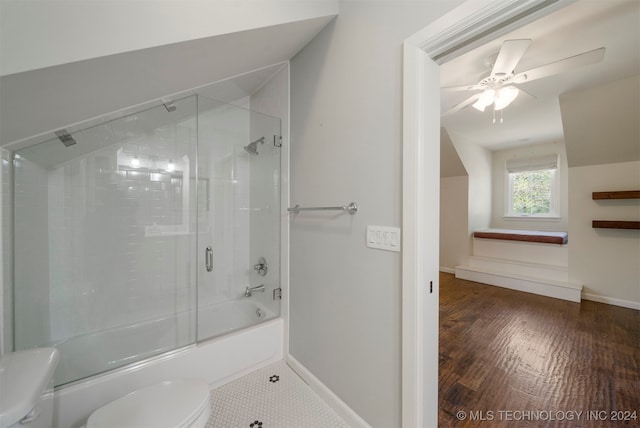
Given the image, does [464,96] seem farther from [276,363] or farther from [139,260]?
[139,260]

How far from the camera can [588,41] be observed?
187 centimetres

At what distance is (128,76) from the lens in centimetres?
121

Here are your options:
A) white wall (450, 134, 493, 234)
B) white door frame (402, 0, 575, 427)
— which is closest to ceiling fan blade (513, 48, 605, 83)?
white door frame (402, 0, 575, 427)

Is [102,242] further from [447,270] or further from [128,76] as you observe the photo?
[447,270]

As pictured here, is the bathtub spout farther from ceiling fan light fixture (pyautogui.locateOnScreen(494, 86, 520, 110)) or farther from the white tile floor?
ceiling fan light fixture (pyautogui.locateOnScreen(494, 86, 520, 110))

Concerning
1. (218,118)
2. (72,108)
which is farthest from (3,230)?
(218,118)

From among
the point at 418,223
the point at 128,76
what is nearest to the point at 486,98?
the point at 418,223

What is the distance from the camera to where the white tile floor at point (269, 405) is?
1413 millimetres

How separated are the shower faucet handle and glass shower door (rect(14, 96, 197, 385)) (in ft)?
1.92

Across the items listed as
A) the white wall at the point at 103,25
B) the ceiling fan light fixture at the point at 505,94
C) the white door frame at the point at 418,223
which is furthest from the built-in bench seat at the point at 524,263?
the white wall at the point at 103,25

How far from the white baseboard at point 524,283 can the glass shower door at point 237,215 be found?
368 centimetres

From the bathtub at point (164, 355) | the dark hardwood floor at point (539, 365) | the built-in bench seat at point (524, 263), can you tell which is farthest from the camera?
the built-in bench seat at point (524, 263)

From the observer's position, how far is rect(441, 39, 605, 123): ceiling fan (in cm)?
162

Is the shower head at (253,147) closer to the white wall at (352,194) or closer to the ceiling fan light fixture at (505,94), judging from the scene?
the white wall at (352,194)
